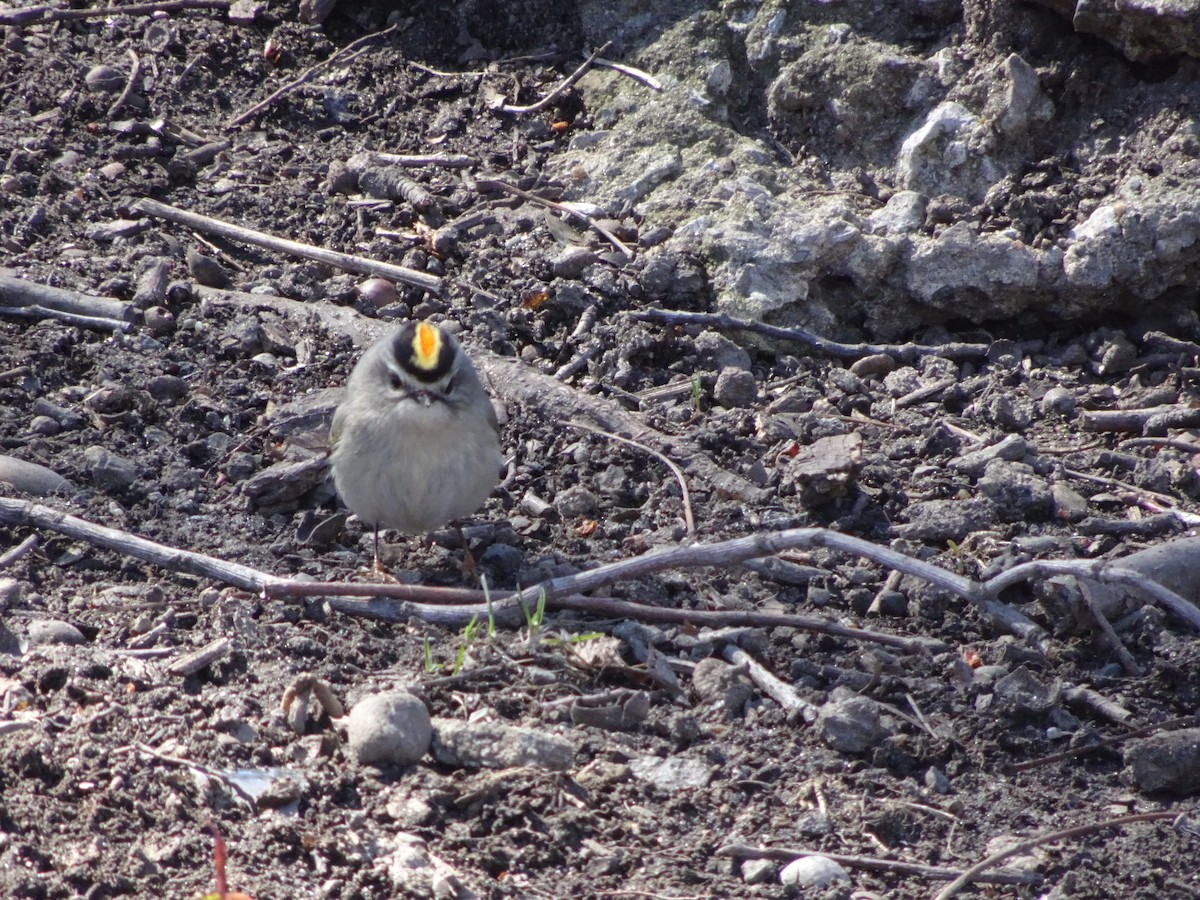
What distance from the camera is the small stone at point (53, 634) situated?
447 centimetres

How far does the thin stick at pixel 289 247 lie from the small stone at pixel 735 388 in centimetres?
161

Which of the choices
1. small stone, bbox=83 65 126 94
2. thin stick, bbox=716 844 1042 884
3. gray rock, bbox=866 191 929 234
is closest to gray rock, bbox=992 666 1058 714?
thin stick, bbox=716 844 1042 884

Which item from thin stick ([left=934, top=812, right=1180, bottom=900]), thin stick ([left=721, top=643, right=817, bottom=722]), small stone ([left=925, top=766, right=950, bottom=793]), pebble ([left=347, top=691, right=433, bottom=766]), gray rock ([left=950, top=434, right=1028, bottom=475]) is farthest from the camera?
gray rock ([left=950, top=434, right=1028, bottom=475])

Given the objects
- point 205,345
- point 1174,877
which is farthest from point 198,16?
point 1174,877

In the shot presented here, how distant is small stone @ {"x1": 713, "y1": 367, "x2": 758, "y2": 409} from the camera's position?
613 centimetres

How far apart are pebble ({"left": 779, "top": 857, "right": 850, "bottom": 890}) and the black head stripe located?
2.57 metres

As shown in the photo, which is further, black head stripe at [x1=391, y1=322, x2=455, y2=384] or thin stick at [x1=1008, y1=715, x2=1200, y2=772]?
black head stripe at [x1=391, y1=322, x2=455, y2=384]

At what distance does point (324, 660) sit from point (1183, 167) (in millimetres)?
4363

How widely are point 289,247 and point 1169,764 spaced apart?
4.94 metres

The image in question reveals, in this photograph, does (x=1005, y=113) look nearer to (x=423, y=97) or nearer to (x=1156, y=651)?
(x=1156, y=651)

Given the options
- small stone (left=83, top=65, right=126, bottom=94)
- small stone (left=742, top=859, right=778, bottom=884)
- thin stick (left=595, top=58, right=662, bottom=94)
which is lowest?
small stone (left=742, top=859, right=778, bottom=884)

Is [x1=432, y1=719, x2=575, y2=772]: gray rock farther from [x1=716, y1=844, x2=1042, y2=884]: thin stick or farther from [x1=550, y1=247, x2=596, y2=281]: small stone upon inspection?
[x1=550, y1=247, x2=596, y2=281]: small stone

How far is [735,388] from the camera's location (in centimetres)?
613

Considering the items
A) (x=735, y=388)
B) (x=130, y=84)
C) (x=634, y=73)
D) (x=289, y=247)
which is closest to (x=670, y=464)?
(x=735, y=388)
